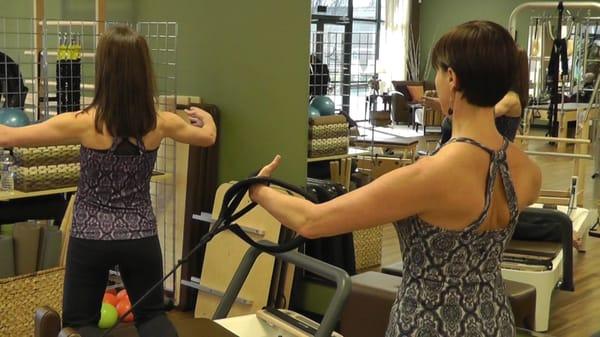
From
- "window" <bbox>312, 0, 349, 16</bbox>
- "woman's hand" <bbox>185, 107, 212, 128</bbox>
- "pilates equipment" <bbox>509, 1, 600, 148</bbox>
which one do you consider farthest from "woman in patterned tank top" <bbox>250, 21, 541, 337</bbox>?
"pilates equipment" <bbox>509, 1, 600, 148</bbox>

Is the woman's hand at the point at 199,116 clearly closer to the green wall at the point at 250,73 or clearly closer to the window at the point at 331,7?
the green wall at the point at 250,73

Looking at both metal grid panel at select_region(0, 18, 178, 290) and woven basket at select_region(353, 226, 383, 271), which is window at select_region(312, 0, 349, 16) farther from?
woven basket at select_region(353, 226, 383, 271)

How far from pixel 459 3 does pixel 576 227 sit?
160 cm

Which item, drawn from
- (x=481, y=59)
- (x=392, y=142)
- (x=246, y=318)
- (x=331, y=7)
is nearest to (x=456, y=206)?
(x=481, y=59)

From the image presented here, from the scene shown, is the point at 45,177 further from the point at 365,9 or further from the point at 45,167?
the point at 365,9

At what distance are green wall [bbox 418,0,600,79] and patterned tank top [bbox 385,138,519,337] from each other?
202 cm

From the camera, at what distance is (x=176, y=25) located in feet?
15.0

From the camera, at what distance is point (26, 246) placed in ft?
11.7

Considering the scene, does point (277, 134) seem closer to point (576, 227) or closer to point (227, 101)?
point (227, 101)

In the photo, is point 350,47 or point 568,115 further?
point 568,115

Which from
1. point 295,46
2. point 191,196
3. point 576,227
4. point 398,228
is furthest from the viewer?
point 576,227

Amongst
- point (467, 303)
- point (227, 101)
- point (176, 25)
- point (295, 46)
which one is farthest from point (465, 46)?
point (176, 25)

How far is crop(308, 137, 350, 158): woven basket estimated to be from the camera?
404cm

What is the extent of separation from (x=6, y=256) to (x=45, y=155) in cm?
54
